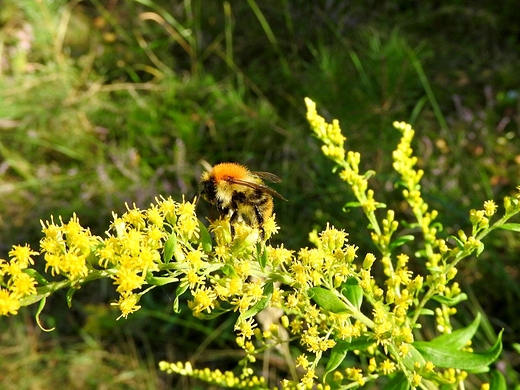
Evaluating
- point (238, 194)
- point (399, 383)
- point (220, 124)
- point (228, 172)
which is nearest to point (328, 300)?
point (399, 383)

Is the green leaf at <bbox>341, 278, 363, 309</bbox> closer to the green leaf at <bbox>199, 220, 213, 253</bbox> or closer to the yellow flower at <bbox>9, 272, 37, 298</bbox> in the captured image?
the green leaf at <bbox>199, 220, 213, 253</bbox>

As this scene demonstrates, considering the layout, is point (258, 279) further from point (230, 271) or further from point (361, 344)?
point (361, 344)

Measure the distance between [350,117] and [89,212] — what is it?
253 cm

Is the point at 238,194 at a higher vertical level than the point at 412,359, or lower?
higher

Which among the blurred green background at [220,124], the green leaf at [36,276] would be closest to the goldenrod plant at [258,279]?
the green leaf at [36,276]

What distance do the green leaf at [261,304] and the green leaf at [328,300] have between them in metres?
0.13

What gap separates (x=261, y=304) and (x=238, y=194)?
0.66 metres

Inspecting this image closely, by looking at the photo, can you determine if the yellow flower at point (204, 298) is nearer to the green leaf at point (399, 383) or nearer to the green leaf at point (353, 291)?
the green leaf at point (353, 291)

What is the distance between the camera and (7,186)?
5.74 meters

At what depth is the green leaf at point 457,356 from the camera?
1891mm

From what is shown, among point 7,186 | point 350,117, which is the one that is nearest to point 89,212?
point 7,186

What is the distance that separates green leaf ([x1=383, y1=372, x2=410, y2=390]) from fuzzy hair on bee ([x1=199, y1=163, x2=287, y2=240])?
0.69 meters

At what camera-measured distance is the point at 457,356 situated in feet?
6.33

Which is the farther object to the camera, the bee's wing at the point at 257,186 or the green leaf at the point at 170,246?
the bee's wing at the point at 257,186
